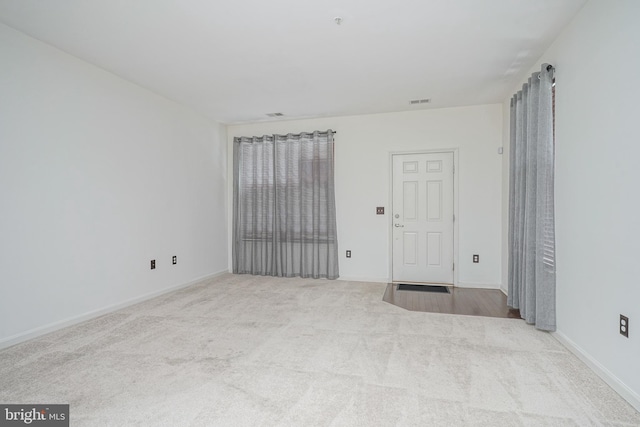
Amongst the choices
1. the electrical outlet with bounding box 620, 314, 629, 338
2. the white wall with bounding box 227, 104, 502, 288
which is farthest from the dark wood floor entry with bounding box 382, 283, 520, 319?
the electrical outlet with bounding box 620, 314, 629, 338

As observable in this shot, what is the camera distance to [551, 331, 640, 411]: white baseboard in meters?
1.79

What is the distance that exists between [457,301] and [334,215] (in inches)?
82.3

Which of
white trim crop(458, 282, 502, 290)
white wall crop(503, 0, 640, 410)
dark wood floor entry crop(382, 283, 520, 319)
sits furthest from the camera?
white trim crop(458, 282, 502, 290)

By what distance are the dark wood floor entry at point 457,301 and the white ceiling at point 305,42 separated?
8.42 ft

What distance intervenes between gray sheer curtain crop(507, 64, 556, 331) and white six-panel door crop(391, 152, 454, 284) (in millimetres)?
1188

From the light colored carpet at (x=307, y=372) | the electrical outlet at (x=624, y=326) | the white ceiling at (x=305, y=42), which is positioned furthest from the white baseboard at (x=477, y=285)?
the electrical outlet at (x=624, y=326)

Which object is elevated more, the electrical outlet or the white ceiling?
the white ceiling

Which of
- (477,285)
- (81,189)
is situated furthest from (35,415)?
(477,285)

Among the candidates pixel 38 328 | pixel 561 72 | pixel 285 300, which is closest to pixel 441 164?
pixel 561 72

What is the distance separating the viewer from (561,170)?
2617mm

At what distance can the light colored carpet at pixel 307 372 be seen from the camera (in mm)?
1740

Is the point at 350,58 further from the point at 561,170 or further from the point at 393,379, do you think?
the point at 393,379

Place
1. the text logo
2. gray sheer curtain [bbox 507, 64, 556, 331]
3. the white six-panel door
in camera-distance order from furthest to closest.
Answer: the white six-panel door
gray sheer curtain [bbox 507, 64, 556, 331]
the text logo

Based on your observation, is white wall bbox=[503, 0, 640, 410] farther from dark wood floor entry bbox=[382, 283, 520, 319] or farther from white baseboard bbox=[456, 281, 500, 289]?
white baseboard bbox=[456, 281, 500, 289]
